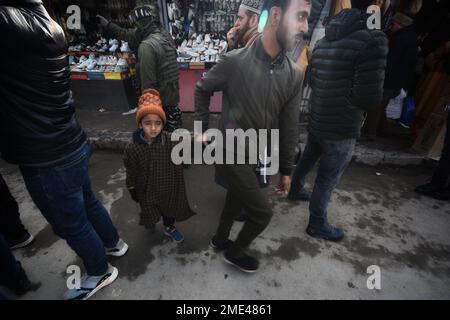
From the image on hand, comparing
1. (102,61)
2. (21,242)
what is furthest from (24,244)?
(102,61)

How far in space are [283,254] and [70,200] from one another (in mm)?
2050

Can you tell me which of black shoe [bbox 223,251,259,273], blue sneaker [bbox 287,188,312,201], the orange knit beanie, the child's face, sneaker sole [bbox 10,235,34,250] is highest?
the orange knit beanie

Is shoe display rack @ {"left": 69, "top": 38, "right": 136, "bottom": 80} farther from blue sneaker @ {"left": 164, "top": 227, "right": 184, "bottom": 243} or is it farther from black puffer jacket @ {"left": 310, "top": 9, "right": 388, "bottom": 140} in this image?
black puffer jacket @ {"left": 310, "top": 9, "right": 388, "bottom": 140}

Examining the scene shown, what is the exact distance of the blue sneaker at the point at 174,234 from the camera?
275cm

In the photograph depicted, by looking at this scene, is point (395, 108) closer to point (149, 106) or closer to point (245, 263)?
point (245, 263)

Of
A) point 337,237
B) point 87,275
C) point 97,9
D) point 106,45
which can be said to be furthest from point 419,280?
point 97,9

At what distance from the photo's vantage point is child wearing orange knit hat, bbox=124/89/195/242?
217 cm

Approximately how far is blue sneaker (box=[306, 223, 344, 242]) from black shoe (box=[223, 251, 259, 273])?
0.82 meters

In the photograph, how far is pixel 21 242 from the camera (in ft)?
8.71

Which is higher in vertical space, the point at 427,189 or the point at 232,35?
the point at 232,35

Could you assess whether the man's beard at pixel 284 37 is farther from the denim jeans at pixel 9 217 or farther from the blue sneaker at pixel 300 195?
the denim jeans at pixel 9 217

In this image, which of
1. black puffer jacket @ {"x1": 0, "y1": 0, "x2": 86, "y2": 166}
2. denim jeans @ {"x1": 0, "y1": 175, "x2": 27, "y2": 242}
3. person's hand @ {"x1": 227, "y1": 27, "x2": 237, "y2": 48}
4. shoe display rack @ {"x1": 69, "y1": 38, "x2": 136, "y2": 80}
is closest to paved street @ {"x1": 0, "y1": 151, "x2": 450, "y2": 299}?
denim jeans @ {"x1": 0, "y1": 175, "x2": 27, "y2": 242}

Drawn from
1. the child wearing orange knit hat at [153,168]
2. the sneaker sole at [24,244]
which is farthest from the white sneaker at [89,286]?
the sneaker sole at [24,244]
